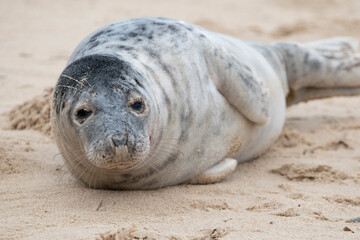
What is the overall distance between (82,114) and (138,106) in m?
0.27

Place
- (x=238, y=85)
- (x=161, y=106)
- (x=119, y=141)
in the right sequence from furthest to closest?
(x=238, y=85) < (x=161, y=106) < (x=119, y=141)

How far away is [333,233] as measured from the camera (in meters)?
2.59

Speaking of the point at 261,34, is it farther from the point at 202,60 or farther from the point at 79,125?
the point at 79,125

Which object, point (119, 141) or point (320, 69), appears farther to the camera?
point (320, 69)

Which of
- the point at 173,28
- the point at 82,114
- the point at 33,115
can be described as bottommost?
the point at 33,115

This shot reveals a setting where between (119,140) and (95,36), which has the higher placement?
(95,36)

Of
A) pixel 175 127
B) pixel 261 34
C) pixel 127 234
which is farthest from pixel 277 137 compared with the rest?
pixel 261 34

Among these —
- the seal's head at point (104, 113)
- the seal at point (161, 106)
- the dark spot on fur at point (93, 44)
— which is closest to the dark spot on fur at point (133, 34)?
the seal at point (161, 106)

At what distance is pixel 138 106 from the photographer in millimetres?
2770

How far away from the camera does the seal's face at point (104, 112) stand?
2583 mm

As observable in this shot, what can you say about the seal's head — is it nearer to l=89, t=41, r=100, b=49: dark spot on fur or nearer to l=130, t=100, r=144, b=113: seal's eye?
l=130, t=100, r=144, b=113: seal's eye

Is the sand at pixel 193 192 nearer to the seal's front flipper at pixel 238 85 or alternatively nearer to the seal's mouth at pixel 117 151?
the seal's mouth at pixel 117 151

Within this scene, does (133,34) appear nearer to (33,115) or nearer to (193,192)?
(193,192)

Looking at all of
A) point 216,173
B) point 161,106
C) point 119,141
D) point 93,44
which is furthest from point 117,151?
point 216,173
